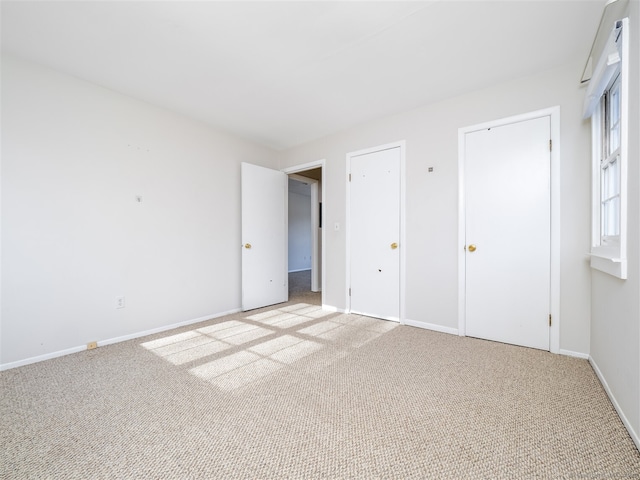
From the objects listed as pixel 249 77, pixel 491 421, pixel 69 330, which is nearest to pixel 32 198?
pixel 69 330

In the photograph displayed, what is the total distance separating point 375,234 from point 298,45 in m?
2.14

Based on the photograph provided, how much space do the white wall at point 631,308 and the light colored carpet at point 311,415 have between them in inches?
5.6

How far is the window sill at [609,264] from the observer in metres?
1.52

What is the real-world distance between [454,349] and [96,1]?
364 cm

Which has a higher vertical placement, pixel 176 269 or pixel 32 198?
pixel 32 198

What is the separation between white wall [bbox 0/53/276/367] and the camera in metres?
2.26

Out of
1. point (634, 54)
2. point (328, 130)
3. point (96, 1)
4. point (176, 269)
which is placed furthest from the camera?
point (328, 130)

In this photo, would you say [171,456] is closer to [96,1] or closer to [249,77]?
[96,1]

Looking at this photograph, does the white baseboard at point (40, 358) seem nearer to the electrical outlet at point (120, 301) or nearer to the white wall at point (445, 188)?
the electrical outlet at point (120, 301)

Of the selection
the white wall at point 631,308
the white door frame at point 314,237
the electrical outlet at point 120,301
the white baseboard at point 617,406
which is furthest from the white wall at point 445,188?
the electrical outlet at point 120,301

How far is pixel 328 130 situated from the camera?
12.5 feet

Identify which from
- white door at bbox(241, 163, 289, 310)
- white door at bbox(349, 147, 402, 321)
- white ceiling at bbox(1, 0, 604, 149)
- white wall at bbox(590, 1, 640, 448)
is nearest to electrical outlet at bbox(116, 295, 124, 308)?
white door at bbox(241, 163, 289, 310)

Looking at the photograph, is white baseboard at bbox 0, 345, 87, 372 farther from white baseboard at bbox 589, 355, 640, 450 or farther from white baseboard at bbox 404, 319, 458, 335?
white baseboard at bbox 589, 355, 640, 450

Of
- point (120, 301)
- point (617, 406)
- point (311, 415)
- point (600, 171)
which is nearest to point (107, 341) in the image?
point (120, 301)
